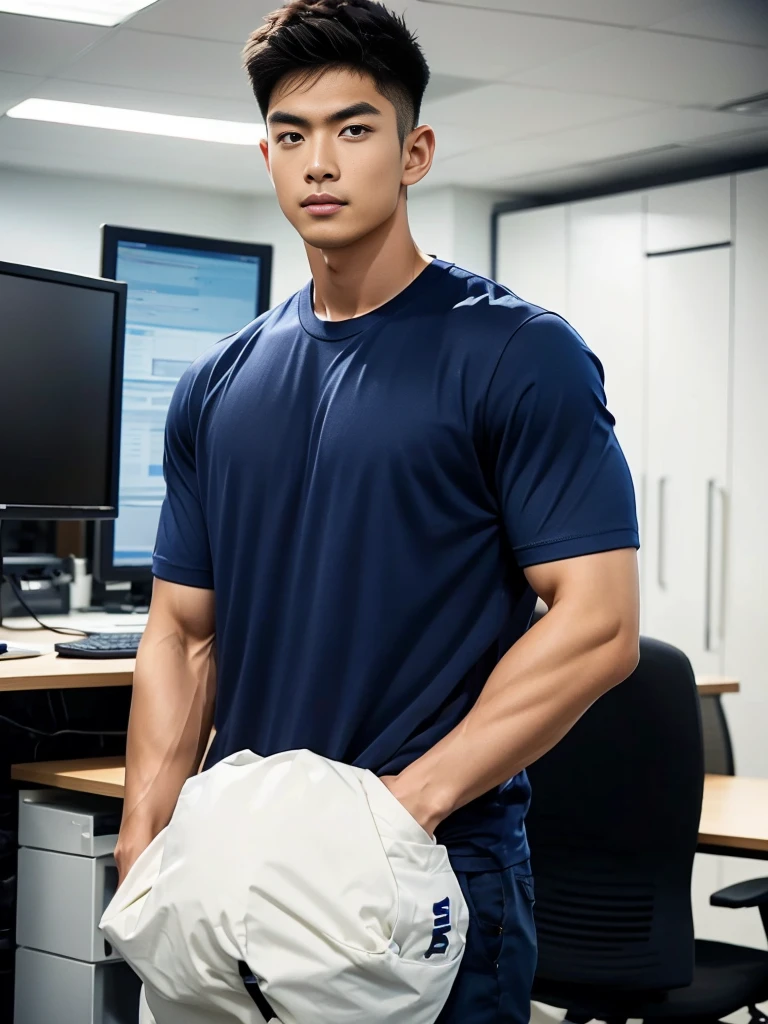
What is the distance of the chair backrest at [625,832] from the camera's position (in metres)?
2.04

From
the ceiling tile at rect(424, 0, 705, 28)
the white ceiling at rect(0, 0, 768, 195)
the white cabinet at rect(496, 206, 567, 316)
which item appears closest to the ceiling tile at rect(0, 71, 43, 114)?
the white ceiling at rect(0, 0, 768, 195)

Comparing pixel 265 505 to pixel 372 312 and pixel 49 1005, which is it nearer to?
pixel 372 312

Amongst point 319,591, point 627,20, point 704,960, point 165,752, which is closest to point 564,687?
point 319,591

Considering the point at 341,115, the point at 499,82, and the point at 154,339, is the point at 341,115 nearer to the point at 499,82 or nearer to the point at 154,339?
the point at 154,339

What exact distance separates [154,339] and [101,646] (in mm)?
773

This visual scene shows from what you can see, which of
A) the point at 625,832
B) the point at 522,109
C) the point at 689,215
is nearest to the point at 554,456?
the point at 625,832

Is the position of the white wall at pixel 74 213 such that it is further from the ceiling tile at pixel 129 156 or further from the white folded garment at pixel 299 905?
the white folded garment at pixel 299 905

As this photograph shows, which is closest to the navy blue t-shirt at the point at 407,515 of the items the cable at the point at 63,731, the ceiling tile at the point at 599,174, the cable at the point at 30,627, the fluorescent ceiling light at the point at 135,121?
the cable at the point at 63,731

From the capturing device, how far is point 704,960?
2.32 metres

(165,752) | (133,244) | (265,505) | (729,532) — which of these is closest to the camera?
(265,505)

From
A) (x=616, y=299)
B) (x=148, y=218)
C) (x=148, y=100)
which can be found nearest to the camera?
(x=148, y=100)

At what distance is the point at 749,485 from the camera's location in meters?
4.72

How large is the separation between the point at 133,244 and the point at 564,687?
1.85 metres

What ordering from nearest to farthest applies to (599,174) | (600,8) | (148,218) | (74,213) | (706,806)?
(706,806), (600,8), (599,174), (74,213), (148,218)
